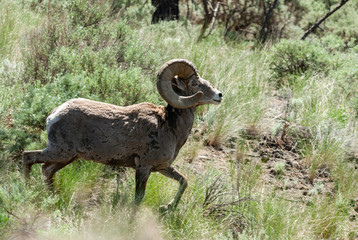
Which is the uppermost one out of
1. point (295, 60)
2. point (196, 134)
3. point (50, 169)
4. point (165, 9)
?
point (165, 9)

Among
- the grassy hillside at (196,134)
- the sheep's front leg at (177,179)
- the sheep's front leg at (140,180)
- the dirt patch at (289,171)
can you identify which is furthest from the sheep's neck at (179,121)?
the dirt patch at (289,171)

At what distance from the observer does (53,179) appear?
5227mm

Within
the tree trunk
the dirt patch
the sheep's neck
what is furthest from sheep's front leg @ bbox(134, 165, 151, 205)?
the tree trunk

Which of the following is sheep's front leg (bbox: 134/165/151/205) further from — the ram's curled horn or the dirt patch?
the dirt patch

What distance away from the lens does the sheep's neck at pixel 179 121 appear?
5198 millimetres

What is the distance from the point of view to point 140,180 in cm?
503

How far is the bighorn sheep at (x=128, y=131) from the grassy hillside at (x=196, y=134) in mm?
434

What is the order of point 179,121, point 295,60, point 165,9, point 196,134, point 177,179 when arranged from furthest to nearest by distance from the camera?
point 165,9, point 295,60, point 196,134, point 177,179, point 179,121

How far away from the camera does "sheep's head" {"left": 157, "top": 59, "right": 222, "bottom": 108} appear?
5004 millimetres

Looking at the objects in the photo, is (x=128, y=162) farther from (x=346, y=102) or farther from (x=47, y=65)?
(x=346, y=102)

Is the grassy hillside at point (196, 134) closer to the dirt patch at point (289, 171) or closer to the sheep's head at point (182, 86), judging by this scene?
the dirt patch at point (289, 171)

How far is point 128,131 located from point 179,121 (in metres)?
0.59

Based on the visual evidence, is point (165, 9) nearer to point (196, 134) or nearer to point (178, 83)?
point (196, 134)

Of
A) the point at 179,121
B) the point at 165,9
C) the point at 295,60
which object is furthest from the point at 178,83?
the point at 165,9
